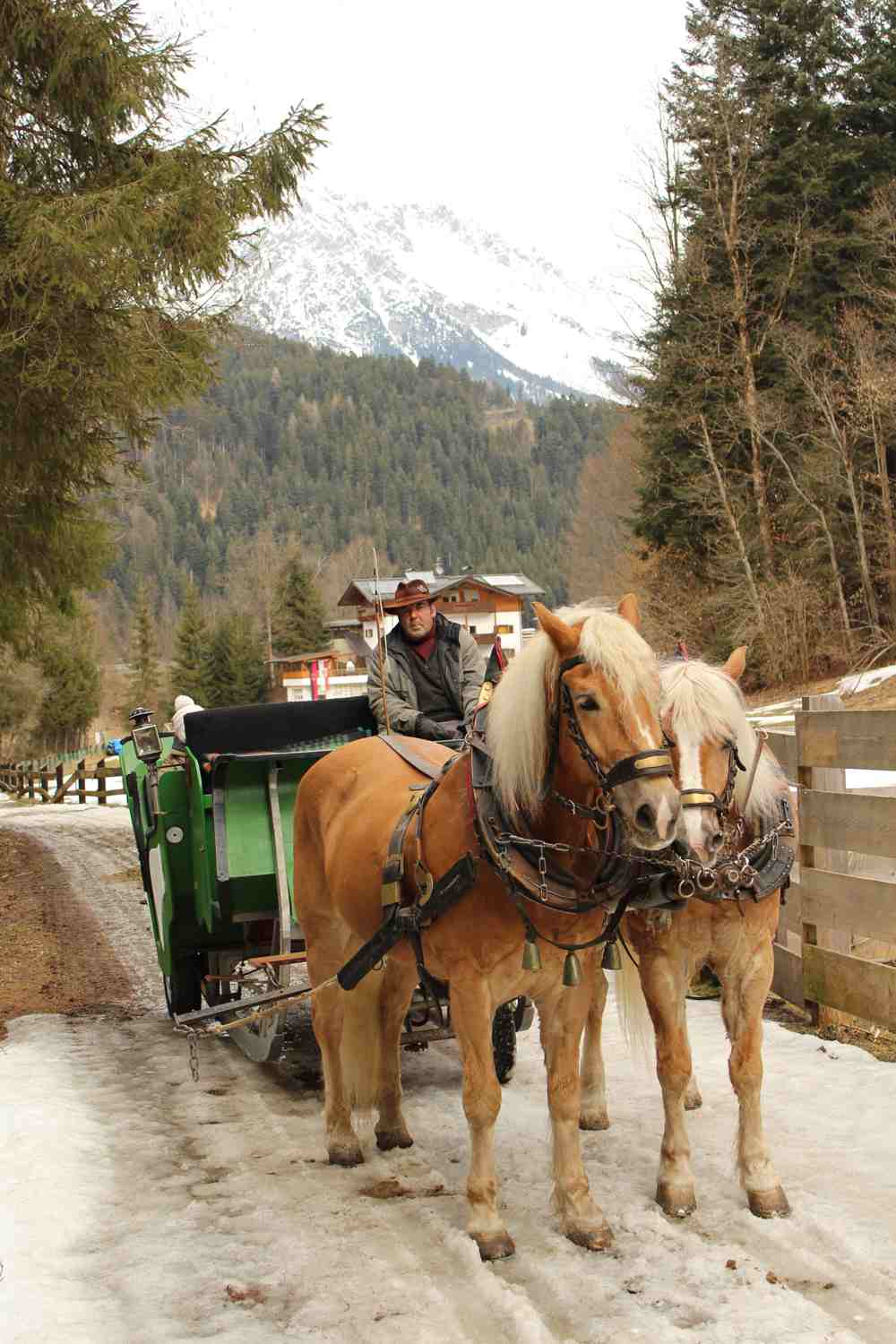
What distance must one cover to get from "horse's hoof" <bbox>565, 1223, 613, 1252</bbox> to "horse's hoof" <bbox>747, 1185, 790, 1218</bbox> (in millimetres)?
515

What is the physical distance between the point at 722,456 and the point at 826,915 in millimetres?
21708

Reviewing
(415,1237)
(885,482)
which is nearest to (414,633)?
(415,1237)

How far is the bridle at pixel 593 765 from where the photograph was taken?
316 cm

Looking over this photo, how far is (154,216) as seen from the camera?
9133 millimetres

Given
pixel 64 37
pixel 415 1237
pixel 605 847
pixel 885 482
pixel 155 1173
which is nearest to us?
pixel 605 847

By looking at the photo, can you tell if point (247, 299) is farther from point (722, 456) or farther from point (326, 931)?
point (722, 456)

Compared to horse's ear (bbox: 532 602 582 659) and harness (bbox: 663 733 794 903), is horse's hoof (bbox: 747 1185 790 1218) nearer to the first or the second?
harness (bbox: 663 733 794 903)

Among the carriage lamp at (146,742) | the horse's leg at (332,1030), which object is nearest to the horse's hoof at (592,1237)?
the horse's leg at (332,1030)

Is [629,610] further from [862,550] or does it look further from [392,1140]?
[862,550]

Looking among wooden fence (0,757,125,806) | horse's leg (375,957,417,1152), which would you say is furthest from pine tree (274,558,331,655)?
horse's leg (375,957,417,1152)

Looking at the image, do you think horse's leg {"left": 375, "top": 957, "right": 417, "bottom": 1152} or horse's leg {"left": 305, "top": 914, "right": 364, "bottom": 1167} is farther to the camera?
horse's leg {"left": 375, "top": 957, "right": 417, "bottom": 1152}

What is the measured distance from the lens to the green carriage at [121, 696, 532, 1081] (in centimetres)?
554

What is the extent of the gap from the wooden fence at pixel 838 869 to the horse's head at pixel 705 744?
133 centimetres

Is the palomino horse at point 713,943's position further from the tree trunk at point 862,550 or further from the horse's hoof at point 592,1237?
the tree trunk at point 862,550
